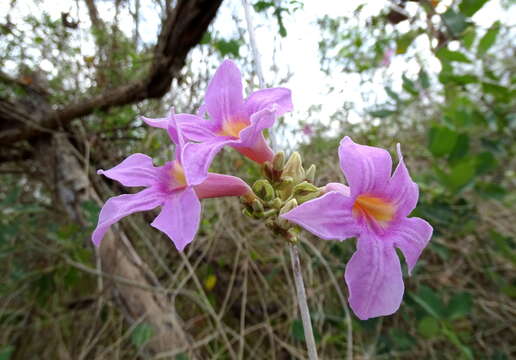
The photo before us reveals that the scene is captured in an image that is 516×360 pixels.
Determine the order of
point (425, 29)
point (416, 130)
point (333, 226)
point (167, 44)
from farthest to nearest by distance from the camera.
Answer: point (416, 130) → point (425, 29) → point (167, 44) → point (333, 226)

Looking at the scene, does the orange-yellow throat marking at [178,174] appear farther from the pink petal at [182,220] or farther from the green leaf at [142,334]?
the green leaf at [142,334]

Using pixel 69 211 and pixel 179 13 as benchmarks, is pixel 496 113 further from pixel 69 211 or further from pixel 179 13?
pixel 69 211

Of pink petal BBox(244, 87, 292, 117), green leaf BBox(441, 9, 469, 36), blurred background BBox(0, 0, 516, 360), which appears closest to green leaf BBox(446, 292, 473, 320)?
blurred background BBox(0, 0, 516, 360)

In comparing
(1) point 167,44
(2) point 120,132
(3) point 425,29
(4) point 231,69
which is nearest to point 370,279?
(4) point 231,69

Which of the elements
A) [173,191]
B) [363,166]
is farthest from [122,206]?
[363,166]

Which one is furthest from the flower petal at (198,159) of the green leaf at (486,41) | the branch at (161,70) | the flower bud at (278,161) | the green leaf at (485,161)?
the green leaf at (486,41)

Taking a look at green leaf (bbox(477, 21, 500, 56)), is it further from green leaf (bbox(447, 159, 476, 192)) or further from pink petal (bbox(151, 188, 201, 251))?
pink petal (bbox(151, 188, 201, 251))
